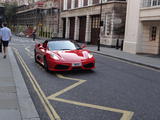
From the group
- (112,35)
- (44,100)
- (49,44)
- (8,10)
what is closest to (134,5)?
(112,35)

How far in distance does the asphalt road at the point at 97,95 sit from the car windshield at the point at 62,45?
1.29 metres

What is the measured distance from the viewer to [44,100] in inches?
239

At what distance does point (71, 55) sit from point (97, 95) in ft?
11.0

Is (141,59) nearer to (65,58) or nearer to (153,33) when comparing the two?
(153,33)

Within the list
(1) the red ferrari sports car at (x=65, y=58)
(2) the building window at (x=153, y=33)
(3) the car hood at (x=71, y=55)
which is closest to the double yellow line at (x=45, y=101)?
(1) the red ferrari sports car at (x=65, y=58)

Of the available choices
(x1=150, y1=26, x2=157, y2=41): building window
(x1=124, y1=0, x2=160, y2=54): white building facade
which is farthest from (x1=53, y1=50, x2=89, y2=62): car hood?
(x1=150, y1=26, x2=157, y2=41): building window

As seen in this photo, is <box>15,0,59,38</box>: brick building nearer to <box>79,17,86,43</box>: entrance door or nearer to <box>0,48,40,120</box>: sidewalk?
<box>79,17,86,43</box>: entrance door

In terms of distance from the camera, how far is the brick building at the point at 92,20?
2769cm

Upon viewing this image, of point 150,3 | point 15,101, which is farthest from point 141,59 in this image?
point 15,101

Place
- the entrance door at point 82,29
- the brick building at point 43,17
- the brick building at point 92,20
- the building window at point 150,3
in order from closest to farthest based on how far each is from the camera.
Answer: the building window at point 150,3
the brick building at point 92,20
the entrance door at point 82,29
the brick building at point 43,17

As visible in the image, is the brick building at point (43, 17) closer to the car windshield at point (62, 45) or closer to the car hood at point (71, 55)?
the car windshield at point (62, 45)

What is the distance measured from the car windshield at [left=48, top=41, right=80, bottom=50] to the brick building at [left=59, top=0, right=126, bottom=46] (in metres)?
17.1

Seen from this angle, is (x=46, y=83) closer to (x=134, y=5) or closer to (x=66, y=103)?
(x=66, y=103)

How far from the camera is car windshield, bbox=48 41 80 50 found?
10616 mm
